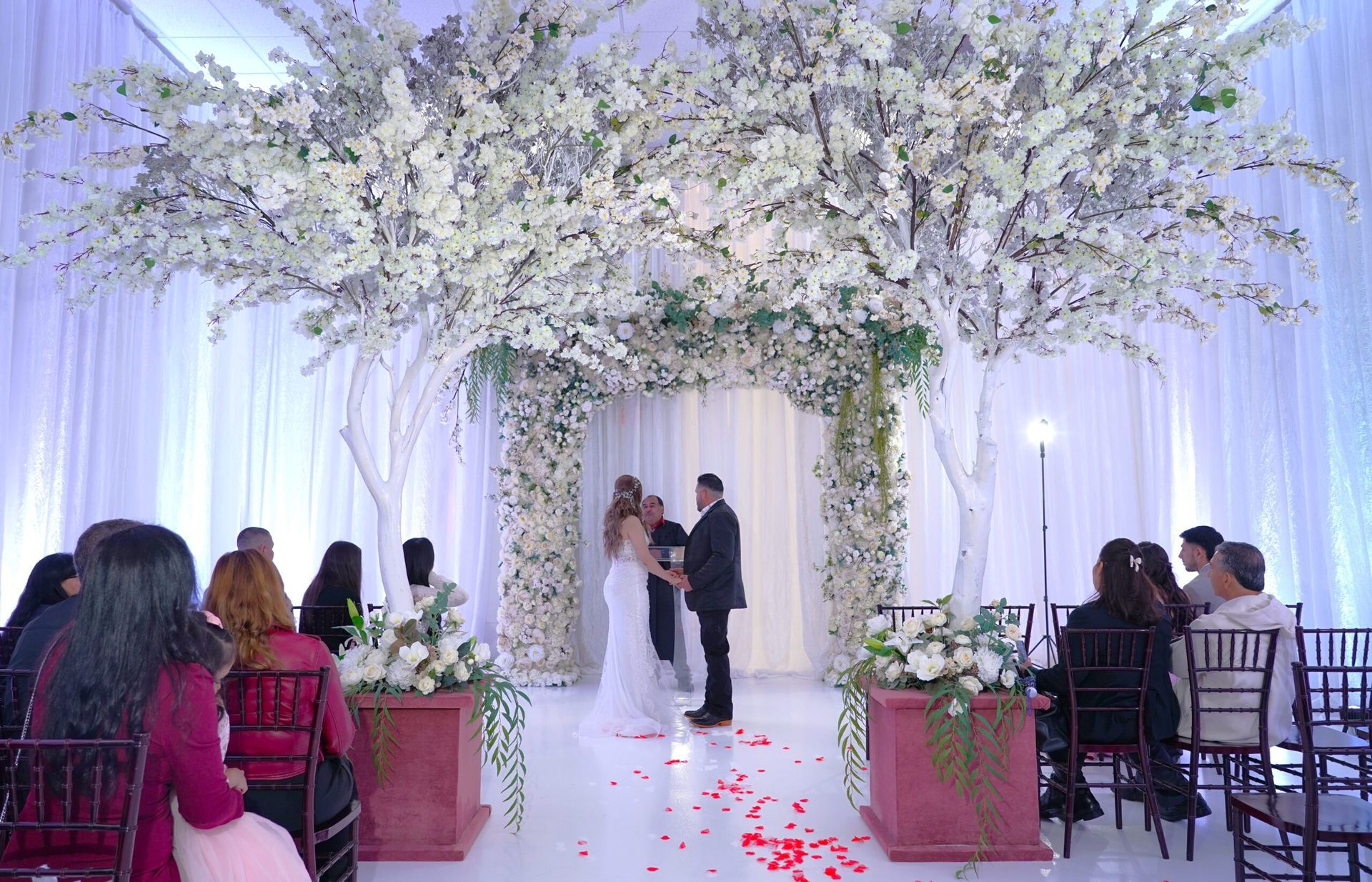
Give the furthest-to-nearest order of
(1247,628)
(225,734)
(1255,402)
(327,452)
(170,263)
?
(327,452) → (1255,402) → (1247,628) → (170,263) → (225,734)

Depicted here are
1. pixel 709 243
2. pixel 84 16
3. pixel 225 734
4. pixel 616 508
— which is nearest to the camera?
pixel 225 734

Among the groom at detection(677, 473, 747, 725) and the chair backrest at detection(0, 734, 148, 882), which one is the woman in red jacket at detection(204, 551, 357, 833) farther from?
the groom at detection(677, 473, 747, 725)

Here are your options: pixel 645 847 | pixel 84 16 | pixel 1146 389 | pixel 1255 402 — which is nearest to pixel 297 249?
pixel 645 847

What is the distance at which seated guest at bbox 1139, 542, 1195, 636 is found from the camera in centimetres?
518

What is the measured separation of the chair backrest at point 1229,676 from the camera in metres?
4.17

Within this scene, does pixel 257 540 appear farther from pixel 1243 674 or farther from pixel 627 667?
pixel 1243 674

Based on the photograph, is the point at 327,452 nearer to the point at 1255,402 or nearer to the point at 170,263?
the point at 170,263

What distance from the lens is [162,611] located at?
2.23 metres

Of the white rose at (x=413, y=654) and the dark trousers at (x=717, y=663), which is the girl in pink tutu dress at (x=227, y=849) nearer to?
the white rose at (x=413, y=654)

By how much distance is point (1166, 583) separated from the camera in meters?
5.30

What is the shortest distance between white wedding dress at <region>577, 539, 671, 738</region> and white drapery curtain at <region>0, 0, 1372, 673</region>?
88.7 inches

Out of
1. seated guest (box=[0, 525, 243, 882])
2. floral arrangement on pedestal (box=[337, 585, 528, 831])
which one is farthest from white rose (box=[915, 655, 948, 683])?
seated guest (box=[0, 525, 243, 882])

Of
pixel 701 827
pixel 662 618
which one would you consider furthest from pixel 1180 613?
pixel 662 618

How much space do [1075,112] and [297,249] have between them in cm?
283
